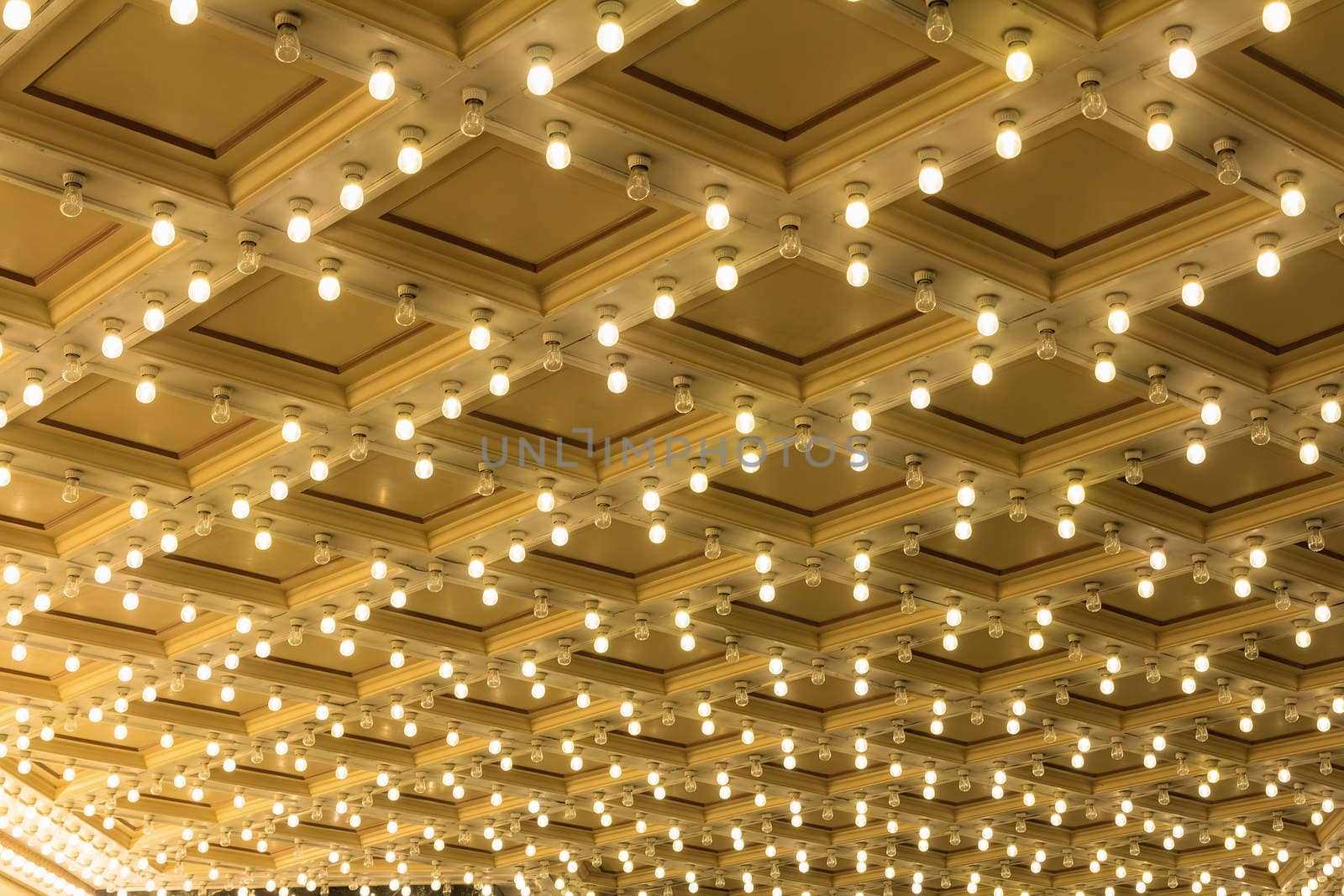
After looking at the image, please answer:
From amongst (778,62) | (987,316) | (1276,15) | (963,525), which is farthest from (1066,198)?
(963,525)

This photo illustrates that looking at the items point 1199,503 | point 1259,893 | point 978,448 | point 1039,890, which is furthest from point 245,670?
point 1259,893

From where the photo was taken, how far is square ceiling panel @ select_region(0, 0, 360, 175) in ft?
29.1

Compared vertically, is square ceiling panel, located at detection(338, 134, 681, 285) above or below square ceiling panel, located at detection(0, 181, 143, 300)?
below

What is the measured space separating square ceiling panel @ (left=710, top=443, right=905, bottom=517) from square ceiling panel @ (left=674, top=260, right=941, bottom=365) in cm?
171

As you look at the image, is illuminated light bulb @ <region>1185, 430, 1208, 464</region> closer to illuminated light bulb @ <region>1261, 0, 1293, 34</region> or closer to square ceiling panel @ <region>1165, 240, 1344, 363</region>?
square ceiling panel @ <region>1165, 240, 1344, 363</region>

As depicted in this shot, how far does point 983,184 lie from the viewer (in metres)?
10.1

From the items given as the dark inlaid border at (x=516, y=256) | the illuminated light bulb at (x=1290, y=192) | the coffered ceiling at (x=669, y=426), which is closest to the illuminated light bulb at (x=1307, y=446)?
the coffered ceiling at (x=669, y=426)

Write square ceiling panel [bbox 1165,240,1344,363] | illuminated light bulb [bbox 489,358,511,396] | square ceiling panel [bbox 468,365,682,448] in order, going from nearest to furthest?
square ceiling panel [bbox 1165,240,1344,363]
illuminated light bulb [bbox 489,358,511,396]
square ceiling panel [bbox 468,365,682,448]

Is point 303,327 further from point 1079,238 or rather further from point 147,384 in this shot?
point 1079,238

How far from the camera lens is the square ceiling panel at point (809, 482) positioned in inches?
542

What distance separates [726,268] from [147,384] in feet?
15.4

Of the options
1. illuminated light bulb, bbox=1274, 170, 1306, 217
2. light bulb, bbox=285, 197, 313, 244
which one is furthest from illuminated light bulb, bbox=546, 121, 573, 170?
illuminated light bulb, bbox=1274, 170, 1306, 217

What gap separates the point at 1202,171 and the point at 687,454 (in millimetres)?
5195

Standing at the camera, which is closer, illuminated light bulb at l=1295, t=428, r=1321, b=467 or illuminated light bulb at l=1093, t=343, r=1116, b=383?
illuminated light bulb at l=1093, t=343, r=1116, b=383
